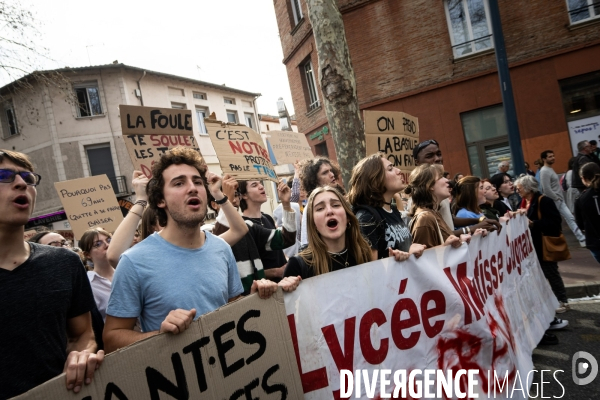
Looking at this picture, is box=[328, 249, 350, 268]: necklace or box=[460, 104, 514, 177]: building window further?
box=[460, 104, 514, 177]: building window

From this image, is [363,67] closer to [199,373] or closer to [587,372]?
[587,372]

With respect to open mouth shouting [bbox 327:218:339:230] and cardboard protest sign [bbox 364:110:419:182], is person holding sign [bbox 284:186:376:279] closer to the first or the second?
open mouth shouting [bbox 327:218:339:230]

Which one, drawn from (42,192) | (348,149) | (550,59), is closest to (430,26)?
(550,59)

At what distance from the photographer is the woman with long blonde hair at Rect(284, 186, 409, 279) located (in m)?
2.53

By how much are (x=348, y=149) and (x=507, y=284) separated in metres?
3.15

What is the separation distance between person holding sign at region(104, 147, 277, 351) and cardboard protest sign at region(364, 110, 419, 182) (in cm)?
278

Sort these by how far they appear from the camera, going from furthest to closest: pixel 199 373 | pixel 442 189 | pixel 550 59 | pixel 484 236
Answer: pixel 550 59
pixel 442 189
pixel 484 236
pixel 199 373

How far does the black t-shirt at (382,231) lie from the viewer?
299cm

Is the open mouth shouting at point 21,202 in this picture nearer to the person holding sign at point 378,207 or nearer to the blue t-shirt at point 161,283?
the blue t-shirt at point 161,283

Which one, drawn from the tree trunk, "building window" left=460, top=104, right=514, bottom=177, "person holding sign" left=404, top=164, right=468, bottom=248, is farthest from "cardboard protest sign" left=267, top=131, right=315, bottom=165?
"building window" left=460, top=104, right=514, bottom=177

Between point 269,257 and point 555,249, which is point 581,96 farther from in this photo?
point 269,257

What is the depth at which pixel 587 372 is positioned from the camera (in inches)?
137

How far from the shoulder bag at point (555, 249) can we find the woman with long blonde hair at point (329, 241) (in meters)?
3.02

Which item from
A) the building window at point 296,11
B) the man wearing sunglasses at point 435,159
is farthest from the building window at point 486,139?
the man wearing sunglasses at point 435,159
